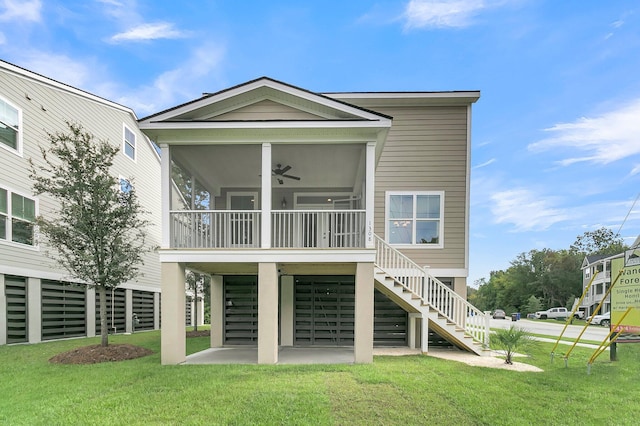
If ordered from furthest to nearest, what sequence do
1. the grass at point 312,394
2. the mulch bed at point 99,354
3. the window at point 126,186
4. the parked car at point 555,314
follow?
the parked car at point 555,314 → the window at point 126,186 → the mulch bed at point 99,354 → the grass at point 312,394

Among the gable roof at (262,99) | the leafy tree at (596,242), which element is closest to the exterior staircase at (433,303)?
the gable roof at (262,99)

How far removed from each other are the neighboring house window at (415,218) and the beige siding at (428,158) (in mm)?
201

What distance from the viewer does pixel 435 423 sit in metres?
4.68

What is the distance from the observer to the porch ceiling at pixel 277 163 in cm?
883

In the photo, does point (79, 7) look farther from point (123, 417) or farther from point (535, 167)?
point (535, 167)

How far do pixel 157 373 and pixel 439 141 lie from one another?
984cm

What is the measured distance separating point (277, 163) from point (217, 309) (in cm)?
500

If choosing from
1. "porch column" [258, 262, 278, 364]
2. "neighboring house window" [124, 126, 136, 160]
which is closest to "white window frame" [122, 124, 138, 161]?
"neighboring house window" [124, 126, 136, 160]

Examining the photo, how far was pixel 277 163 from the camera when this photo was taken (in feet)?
Answer: 32.4

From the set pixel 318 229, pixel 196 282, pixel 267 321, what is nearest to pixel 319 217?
pixel 318 229

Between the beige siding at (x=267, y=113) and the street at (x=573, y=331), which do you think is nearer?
the beige siding at (x=267, y=113)

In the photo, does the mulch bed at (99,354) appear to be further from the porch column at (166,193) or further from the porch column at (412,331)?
the porch column at (412,331)

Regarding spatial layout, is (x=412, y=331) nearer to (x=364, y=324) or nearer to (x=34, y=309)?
(x=364, y=324)

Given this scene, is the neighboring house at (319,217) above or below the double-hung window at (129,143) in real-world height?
below
